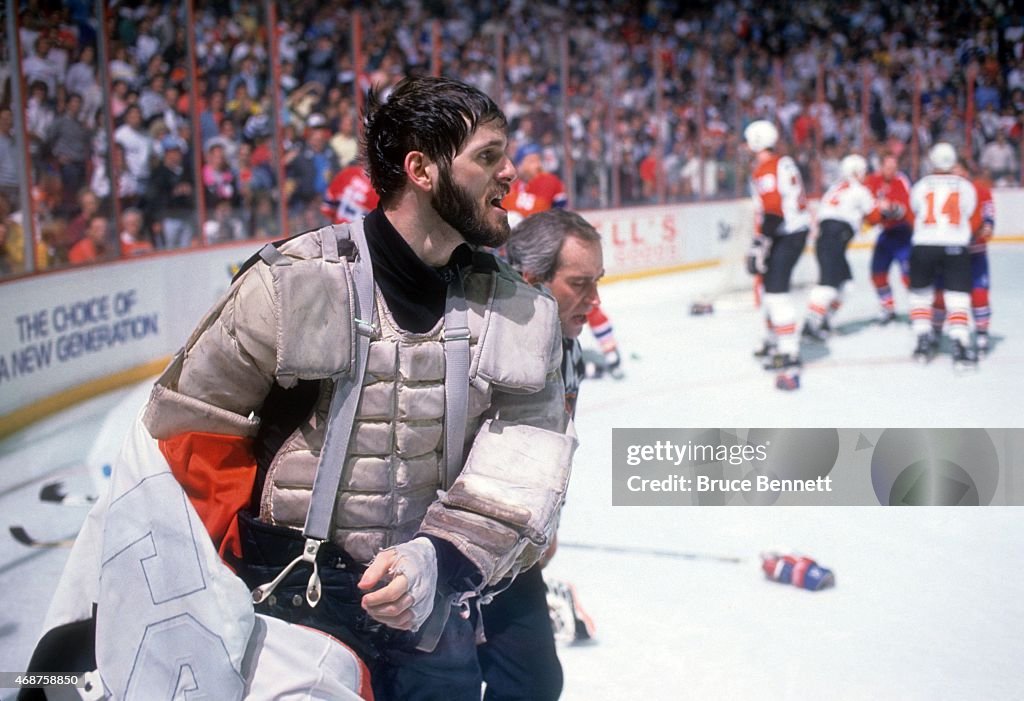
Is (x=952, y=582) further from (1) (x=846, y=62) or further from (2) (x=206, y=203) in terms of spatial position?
(1) (x=846, y=62)

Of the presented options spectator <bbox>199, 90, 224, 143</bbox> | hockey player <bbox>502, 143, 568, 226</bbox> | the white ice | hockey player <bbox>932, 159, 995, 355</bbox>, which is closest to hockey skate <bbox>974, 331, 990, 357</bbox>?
hockey player <bbox>932, 159, 995, 355</bbox>

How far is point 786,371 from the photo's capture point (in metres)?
4.82

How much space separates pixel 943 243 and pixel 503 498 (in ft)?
15.7

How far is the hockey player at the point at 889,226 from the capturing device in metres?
6.39

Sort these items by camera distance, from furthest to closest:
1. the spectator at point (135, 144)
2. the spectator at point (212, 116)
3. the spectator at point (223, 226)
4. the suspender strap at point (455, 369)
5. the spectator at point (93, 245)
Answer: the spectator at point (223, 226)
the spectator at point (212, 116)
the spectator at point (135, 144)
the spectator at point (93, 245)
the suspender strap at point (455, 369)

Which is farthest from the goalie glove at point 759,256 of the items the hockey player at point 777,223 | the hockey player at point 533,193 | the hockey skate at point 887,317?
the hockey skate at point 887,317

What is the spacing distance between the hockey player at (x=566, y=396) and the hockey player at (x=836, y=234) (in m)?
4.49

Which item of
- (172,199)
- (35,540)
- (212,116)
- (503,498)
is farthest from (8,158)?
(503,498)

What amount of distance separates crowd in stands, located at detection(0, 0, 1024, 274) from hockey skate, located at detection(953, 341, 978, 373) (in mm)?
1290

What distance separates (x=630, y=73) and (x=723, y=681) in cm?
598

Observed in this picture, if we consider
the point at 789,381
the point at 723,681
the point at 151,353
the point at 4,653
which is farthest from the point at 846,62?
the point at 4,653

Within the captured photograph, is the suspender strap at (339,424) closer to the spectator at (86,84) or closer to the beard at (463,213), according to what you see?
the beard at (463,213)

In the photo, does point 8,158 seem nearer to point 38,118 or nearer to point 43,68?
point 38,118

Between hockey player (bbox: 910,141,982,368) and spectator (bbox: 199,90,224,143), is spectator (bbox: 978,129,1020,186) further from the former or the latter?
spectator (bbox: 199,90,224,143)
